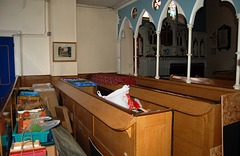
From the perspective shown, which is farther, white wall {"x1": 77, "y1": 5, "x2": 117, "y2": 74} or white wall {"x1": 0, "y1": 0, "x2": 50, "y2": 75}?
white wall {"x1": 77, "y1": 5, "x2": 117, "y2": 74}

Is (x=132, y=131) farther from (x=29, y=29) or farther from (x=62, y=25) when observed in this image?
(x=29, y=29)

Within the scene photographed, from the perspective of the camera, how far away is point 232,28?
8820 mm

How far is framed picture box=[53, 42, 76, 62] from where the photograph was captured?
20.5 feet

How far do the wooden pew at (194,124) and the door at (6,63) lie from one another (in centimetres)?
500

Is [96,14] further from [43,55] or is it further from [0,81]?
[0,81]

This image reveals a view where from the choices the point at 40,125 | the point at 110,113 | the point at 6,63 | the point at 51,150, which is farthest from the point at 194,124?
the point at 6,63

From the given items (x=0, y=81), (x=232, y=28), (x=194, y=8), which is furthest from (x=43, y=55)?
(x=232, y=28)

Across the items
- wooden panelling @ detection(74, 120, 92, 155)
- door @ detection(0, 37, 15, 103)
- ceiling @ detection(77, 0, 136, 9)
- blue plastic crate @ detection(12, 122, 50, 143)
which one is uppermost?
ceiling @ detection(77, 0, 136, 9)

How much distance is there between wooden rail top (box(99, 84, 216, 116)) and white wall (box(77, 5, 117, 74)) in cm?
356

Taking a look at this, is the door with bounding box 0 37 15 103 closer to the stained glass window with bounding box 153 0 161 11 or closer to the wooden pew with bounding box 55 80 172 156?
the stained glass window with bounding box 153 0 161 11

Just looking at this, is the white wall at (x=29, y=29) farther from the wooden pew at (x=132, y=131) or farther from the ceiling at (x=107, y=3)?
the wooden pew at (x=132, y=131)

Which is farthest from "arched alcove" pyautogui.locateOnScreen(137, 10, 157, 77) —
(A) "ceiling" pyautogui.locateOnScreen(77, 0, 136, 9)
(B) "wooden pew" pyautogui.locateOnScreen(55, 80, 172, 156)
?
(B) "wooden pew" pyautogui.locateOnScreen(55, 80, 172, 156)

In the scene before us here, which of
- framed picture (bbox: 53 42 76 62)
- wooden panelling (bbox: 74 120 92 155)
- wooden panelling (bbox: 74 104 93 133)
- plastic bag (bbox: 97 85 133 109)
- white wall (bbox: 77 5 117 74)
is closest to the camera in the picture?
plastic bag (bbox: 97 85 133 109)

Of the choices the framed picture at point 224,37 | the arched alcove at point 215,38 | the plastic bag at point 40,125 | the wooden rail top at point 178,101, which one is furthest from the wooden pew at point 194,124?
the framed picture at point 224,37
